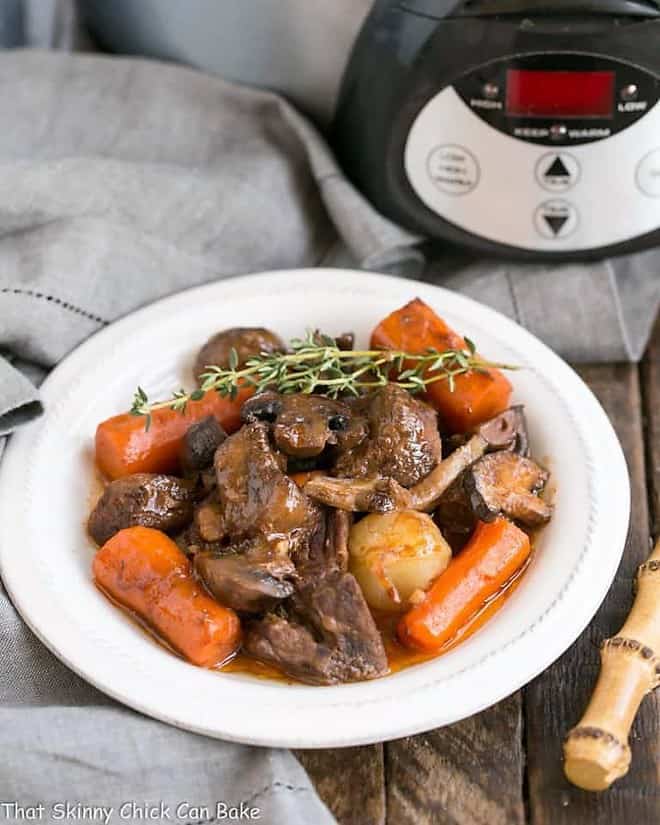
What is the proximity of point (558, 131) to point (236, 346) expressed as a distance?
0.59m

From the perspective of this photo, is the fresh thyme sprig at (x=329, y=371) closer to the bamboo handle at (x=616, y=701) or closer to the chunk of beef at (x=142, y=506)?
the chunk of beef at (x=142, y=506)

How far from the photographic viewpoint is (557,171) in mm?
1855

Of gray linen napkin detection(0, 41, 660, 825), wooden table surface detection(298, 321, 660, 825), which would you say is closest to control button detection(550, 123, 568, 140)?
gray linen napkin detection(0, 41, 660, 825)

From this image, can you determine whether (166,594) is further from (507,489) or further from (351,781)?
(507,489)

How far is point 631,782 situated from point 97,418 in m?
0.87

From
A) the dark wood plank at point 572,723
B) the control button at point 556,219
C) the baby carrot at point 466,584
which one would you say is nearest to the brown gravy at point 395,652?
the baby carrot at point 466,584

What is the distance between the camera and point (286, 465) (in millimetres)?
1561

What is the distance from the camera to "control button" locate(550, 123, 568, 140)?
1807 mm

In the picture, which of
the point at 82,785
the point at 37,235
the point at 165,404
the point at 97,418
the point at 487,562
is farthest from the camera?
the point at 37,235

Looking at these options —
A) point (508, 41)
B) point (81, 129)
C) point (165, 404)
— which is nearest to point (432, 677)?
point (165, 404)

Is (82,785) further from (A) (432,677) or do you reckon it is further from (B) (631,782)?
(B) (631,782)

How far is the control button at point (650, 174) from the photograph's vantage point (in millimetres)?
1837

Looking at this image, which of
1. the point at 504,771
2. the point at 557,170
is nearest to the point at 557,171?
the point at 557,170

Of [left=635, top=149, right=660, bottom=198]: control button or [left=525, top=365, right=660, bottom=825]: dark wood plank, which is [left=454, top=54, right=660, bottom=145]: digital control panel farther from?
[left=525, top=365, right=660, bottom=825]: dark wood plank
